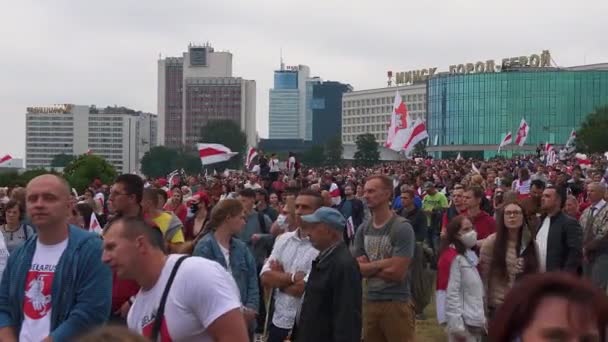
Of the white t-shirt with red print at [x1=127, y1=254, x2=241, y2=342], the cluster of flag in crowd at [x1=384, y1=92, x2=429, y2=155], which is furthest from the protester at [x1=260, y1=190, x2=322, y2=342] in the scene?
the cluster of flag in crowd at [x1=384, y1=92, x2=429, y2=155]

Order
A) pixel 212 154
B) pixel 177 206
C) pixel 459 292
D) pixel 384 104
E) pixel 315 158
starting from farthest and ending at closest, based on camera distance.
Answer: pixel 384 104, pixel 315 158, pixel 212 154, pixel 177 206, pixel 459 292

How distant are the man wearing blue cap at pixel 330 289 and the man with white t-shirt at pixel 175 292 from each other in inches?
86.5

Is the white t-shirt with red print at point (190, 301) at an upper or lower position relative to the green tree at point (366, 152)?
lower

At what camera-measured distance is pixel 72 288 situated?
231 inches

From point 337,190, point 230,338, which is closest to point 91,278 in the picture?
point 230,338

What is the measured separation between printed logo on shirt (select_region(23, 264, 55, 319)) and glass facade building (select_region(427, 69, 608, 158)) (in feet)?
444

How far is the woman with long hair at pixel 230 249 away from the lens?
8703 millimetres

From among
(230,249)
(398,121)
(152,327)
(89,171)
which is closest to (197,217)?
(230,249)

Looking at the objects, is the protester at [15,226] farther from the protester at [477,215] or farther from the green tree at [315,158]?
the green tree at [315,158]

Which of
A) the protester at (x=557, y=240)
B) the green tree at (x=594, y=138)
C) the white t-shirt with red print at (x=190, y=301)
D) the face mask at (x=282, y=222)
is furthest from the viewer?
the green tree at (x=594, y=138)

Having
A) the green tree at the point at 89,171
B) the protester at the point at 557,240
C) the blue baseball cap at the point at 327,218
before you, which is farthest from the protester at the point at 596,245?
the green tree at the point at 89,171

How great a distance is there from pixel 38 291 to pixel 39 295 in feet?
0.07

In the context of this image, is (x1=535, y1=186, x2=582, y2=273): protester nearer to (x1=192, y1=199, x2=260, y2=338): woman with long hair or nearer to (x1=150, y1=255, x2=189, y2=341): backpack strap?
(x1=192, y1=199, x2=260, y2=338): woman with long hair

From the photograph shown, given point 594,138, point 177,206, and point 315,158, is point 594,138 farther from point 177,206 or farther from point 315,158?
point 177,206
